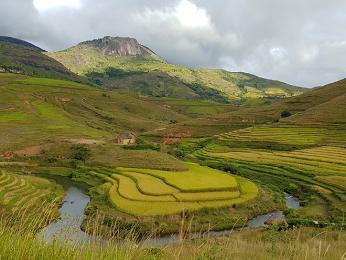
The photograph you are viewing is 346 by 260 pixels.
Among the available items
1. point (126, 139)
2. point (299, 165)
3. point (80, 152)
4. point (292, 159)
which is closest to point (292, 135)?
point (292, 159)

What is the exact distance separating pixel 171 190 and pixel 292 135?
5622 cm

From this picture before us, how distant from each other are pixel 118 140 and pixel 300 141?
41740 mm

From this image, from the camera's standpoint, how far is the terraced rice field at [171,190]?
155 ft

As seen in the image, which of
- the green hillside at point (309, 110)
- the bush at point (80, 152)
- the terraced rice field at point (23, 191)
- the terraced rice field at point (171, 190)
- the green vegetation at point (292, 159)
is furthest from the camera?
the green hillside at point (309, 110)

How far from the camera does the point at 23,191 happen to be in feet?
182

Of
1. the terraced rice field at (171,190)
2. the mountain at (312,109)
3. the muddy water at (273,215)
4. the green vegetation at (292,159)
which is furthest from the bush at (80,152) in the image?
the mountain at (312,109)

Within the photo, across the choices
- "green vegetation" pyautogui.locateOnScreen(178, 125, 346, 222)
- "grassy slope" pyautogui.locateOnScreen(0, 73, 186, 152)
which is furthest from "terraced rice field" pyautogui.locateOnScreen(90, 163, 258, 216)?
"grassy slope" pyautogui.locateOnScreen(0, 73, 186, 152)

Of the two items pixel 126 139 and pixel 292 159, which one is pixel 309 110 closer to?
pixel 126 139

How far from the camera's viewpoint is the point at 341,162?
6944 cm

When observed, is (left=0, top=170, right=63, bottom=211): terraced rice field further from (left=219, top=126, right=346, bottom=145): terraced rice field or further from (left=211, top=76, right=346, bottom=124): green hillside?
(left=211, top=76, right=346, bottom=124): green hillside

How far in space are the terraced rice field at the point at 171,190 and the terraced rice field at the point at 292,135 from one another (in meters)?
34.3

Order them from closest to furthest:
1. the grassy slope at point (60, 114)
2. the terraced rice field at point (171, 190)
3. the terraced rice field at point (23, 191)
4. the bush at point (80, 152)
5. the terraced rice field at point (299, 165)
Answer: the terraced rice field at point (171, 190) < the terraced rice field at point (23, 191) < the terraced rice field at point (299, 165) < the bush at point (80, 152) < the grassy slope at point (60, 114)

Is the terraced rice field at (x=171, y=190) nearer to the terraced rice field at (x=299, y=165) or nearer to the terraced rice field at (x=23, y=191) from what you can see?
the terraced rice field at (x=23, y=191)

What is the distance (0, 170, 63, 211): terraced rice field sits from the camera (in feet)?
161
